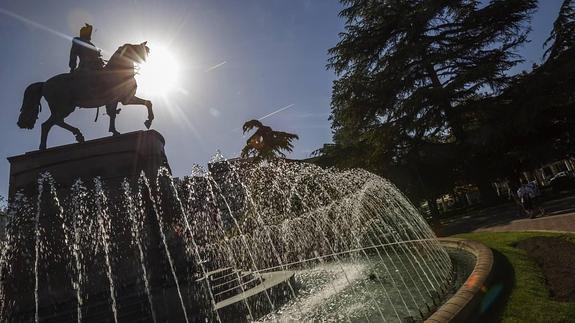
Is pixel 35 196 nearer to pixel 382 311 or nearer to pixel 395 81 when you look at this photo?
pixel 382 311

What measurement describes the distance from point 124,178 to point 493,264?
9338mm

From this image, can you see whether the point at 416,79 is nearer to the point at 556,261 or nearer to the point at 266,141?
the point at 266,141

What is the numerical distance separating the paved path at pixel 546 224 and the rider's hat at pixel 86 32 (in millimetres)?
15199

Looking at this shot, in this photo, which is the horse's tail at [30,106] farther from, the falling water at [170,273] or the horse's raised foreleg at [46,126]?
the falling water at [170,273]

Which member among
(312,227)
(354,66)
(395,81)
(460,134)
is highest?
(354,66)

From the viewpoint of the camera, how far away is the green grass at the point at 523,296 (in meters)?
4.40

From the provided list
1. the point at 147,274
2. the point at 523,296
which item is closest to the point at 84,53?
the point at 147,274

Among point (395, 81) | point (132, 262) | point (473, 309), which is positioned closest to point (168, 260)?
point (132, 262)

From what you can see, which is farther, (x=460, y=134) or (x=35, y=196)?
(x=460, y=134)

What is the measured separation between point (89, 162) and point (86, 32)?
4411mm

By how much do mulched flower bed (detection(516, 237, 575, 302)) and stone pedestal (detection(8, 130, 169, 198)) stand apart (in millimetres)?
9912

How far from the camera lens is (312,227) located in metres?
16.4

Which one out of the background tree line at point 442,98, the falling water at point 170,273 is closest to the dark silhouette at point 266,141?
the background tree line at point 442,98

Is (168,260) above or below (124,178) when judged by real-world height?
below
